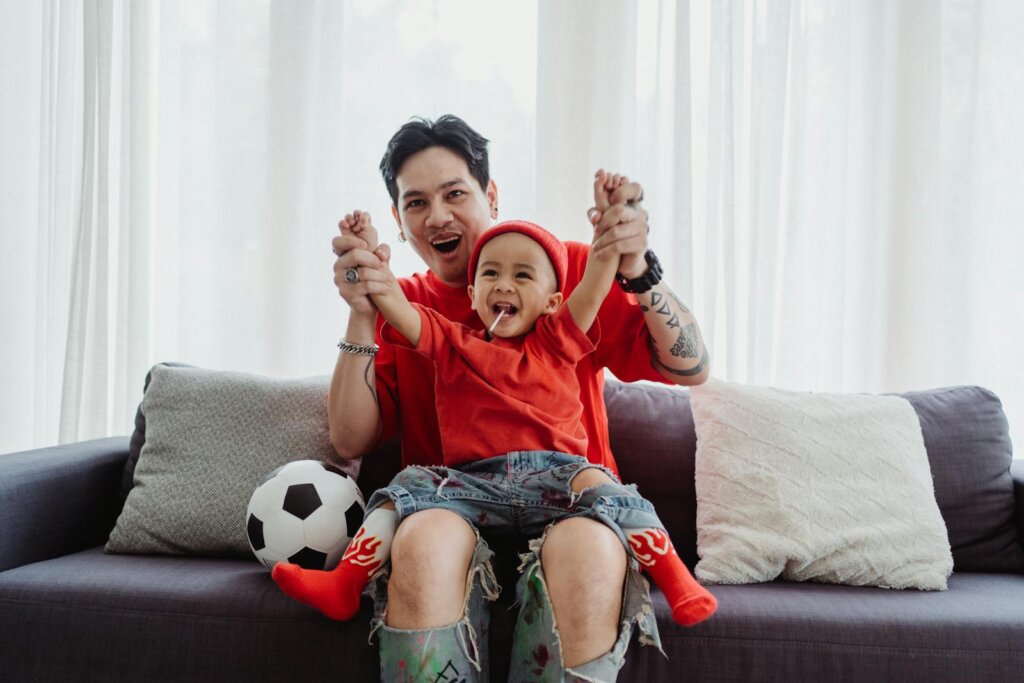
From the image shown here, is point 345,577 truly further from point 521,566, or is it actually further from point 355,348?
point 355,348

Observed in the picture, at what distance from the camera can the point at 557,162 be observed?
7.27ft

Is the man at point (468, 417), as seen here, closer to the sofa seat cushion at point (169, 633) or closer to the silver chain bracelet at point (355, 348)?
the silver chain bracelet at point (355, 348)

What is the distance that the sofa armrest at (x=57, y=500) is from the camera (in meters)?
1.58

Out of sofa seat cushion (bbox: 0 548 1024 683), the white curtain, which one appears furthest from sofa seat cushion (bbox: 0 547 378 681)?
the white curtain

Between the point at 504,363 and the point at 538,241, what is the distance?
0.80 feet

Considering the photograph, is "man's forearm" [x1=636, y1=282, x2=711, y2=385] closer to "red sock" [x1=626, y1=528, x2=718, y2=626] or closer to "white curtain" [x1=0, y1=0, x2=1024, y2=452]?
"red sock" [x1=626, y1=528, x2=718, y2=626]

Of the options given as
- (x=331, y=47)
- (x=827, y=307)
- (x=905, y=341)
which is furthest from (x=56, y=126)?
(x=905, y=341)

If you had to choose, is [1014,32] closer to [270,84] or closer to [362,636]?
[270,84]

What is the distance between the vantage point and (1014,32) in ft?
7.03

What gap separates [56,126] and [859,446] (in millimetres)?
2424

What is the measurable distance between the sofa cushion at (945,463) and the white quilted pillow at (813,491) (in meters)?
0.08

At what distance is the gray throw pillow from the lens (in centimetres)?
167

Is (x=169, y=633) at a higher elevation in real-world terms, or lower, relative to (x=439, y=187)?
lower

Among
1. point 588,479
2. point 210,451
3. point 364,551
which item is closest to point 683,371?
point 588,479
